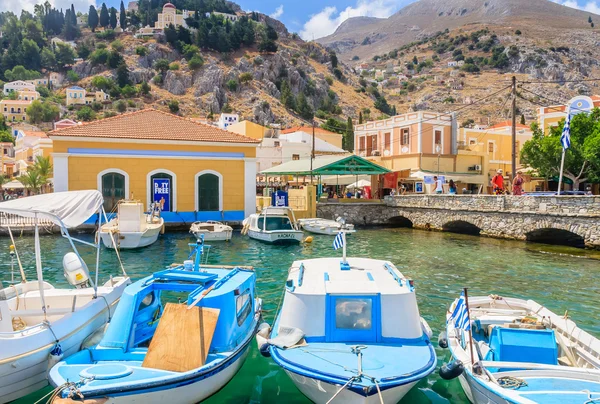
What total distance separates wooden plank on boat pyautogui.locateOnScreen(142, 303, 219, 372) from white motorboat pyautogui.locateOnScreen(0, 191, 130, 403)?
68.0 inches

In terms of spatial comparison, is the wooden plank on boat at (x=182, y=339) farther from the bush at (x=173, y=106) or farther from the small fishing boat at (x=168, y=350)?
the bush at (x=173, y=106)

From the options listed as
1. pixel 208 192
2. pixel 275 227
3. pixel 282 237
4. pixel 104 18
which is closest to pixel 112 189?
pixel 208 192

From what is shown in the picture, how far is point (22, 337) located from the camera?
6.55 meters

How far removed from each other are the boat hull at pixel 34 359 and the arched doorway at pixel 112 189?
19.8 m

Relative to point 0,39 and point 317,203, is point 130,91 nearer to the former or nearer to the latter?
point 0,39

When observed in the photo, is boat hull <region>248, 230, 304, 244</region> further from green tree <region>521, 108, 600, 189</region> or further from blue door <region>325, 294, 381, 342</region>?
green tree <region>521, 108, 600, 189</region>

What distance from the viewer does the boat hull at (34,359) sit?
627 centimetres

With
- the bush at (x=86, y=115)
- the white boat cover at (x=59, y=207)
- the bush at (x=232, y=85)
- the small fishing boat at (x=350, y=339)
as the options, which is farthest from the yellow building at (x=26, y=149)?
the small fishing boat at (x=350, y=339)

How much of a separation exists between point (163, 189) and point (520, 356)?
2346 centimetres

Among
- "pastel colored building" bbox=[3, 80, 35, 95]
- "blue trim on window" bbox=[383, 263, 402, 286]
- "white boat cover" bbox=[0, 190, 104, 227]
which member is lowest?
"blue trim on window" bbox=[383, 263, 402, 286]

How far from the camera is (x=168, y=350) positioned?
630 centimetres

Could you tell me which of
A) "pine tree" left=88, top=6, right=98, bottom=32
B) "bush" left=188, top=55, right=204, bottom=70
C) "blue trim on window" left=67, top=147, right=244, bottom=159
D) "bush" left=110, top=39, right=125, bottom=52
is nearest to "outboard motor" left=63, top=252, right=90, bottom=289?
"blue trim on window" left=67, top=147, right=244, bottom=159

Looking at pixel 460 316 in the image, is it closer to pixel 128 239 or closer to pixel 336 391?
pixel 336 391

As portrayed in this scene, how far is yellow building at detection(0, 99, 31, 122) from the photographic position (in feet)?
371
